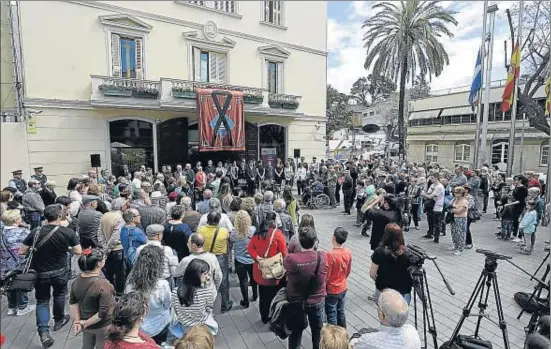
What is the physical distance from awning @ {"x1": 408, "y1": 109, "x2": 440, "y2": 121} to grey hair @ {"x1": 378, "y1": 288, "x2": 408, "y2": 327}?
32.6m

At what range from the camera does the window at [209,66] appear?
609 inches

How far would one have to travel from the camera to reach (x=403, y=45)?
18.3 metres

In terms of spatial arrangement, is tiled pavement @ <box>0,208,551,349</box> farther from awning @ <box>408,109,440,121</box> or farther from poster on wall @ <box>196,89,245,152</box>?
awning @ <box>408,109,440,121</box>

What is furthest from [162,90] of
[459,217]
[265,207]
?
[459,217]

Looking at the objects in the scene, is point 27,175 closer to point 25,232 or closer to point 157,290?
point 25,232

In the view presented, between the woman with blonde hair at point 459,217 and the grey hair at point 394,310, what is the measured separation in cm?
536

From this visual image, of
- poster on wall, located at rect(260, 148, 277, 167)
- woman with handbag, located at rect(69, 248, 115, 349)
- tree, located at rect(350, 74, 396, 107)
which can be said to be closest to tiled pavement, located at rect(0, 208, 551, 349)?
woman with handbag, located at rect(69, 248, 115, 349)

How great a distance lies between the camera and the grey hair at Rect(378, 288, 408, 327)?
90.9 inches

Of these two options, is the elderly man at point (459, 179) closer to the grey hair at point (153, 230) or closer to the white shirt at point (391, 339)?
the white shirt at point (391, 339)

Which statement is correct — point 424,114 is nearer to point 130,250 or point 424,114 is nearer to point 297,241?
point 297,241

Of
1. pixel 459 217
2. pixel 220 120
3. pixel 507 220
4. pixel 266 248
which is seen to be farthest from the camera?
pixel 220 120

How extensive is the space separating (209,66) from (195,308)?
1470 cm

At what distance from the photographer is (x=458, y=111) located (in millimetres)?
28234

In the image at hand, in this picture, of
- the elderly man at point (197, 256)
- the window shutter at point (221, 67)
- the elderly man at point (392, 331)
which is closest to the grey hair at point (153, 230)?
the elderly man at point (197, 256)
